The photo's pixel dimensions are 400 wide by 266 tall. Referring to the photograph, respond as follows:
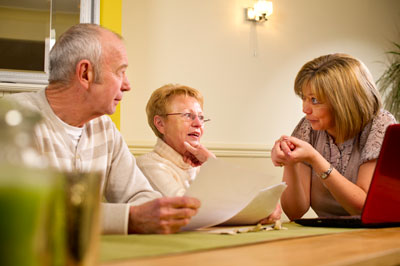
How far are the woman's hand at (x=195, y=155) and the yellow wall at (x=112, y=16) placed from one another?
1.10 metres

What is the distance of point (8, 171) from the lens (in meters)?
0.31

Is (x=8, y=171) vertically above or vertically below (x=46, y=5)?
below

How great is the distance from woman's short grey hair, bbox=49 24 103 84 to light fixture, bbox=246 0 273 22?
8.73 ft

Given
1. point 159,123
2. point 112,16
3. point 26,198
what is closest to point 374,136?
point 159,123

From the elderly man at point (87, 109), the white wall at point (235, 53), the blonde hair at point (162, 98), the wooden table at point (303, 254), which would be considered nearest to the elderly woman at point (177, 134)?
the blonde hair at point (162, 98)

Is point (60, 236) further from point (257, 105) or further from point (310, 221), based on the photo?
point (257, 105)

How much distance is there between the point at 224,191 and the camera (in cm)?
96

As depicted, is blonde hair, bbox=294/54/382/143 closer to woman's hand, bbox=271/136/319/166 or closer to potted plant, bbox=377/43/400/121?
woman's hand, bbox=271/136/319/166

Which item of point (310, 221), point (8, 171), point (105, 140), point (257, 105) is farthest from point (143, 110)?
point (8, 171)

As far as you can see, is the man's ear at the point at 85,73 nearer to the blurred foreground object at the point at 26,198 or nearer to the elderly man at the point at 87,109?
the elderly man at the point at 87,109

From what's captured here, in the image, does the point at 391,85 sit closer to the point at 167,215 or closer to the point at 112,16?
the point at 112,16

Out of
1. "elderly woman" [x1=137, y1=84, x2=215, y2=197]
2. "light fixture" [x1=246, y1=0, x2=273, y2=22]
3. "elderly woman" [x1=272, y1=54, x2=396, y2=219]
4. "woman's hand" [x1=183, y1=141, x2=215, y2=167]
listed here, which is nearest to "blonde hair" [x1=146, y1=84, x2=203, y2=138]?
"elderly woman" [x1=137, y1=84, x2=215, y2=197]

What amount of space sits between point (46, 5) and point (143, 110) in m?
1.00

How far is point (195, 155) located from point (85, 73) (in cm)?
74
